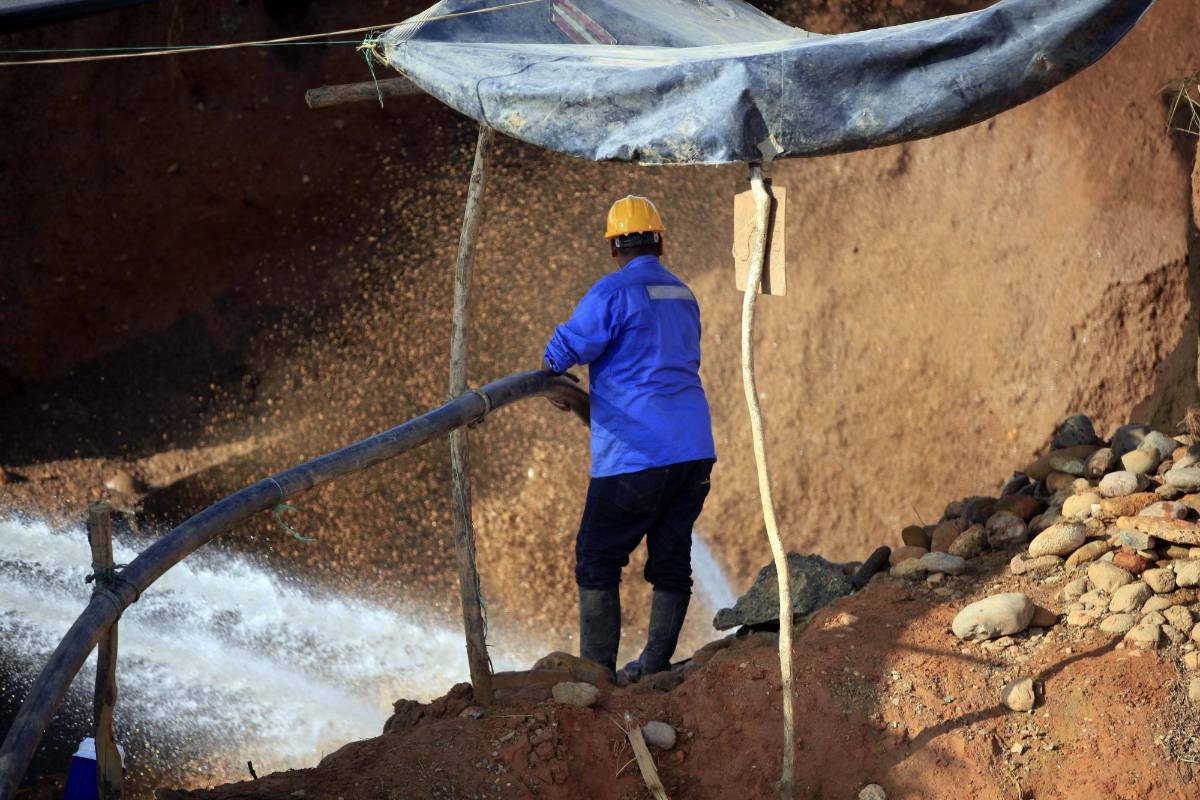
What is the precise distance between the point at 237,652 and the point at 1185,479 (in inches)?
188

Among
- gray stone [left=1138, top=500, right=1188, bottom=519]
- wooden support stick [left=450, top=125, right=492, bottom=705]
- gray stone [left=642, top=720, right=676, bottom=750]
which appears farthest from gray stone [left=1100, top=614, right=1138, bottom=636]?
wooden support stick [left=450, top=125, right=492, bottom=705]

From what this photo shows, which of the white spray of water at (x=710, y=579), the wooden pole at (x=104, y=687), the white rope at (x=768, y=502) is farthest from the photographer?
the white spray of water at (x=710, y=579)

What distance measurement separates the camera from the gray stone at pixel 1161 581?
3.83 m

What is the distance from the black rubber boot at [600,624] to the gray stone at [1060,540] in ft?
4.76

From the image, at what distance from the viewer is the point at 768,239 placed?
3.36 m

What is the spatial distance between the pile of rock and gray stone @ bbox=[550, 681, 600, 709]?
43.6 inches

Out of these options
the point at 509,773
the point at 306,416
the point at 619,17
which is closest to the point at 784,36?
the point at 619,17

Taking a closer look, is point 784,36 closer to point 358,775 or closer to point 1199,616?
point 1199,616

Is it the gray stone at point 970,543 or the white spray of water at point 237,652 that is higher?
the white spray of water at point 237,652

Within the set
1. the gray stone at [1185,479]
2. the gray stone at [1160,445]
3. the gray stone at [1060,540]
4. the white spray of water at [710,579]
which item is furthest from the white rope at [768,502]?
the white spray of water at [710,579]

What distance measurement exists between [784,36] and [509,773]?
3.10m

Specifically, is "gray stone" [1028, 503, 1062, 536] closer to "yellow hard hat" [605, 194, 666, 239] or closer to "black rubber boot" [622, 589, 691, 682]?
"black rubber boot" [622, 589, 691, 682]

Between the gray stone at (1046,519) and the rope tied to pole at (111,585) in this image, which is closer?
the rope tied to pole at (111,585)

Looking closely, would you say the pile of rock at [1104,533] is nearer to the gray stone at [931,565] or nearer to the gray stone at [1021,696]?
the gray stone at [931,565]
